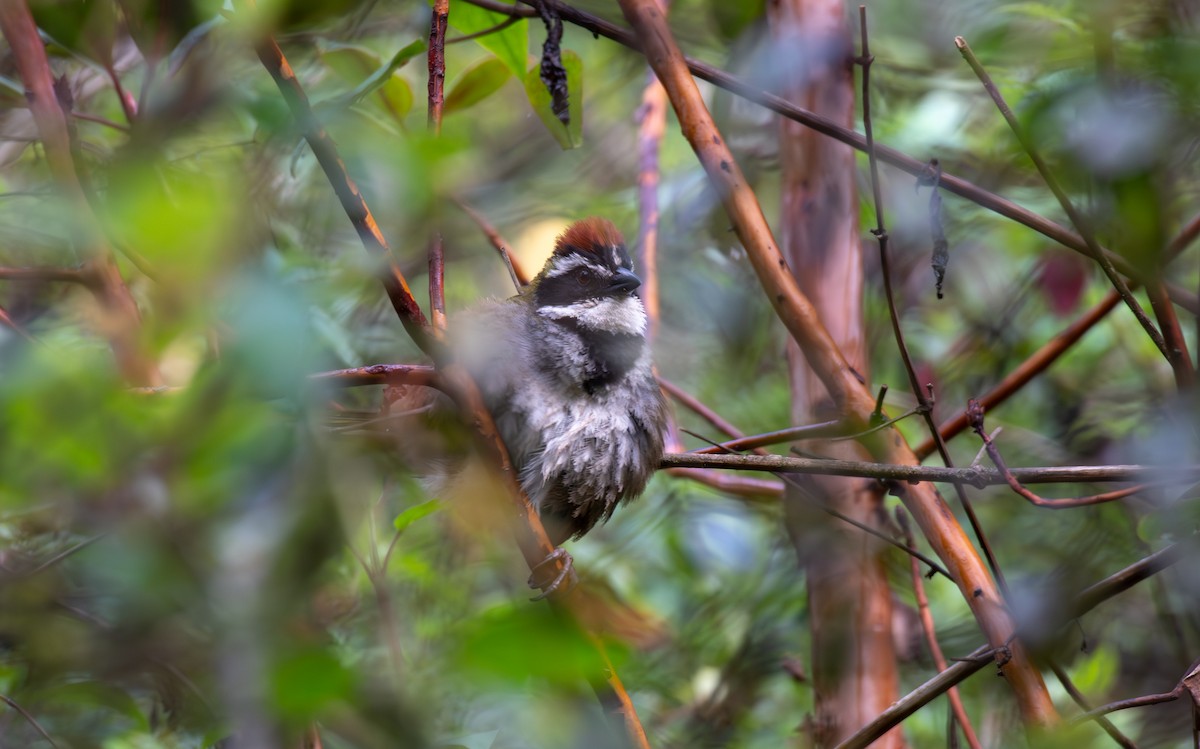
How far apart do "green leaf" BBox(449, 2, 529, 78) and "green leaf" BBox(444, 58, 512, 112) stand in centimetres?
4

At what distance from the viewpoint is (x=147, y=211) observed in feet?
3.19

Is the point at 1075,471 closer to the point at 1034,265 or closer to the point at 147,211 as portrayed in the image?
the point at 147,211

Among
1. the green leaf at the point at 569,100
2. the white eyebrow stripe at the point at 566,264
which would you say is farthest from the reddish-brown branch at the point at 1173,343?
the white eyebrow stripe at the point at 566,264

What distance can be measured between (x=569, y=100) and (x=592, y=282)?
59 centimetres

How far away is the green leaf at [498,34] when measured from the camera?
276cm

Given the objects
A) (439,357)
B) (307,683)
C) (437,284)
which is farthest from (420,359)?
(307,683)

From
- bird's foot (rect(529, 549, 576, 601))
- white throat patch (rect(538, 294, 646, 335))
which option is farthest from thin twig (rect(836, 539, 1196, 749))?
white throat patch (rect(538, 294, 646, 335))

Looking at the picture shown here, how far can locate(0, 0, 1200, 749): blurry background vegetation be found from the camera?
1040 millimetres

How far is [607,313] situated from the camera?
3.06 metres

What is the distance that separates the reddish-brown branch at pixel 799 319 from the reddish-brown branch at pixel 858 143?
8cm

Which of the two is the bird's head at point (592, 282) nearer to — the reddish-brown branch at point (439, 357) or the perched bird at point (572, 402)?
the perched bird at point (572, 402)

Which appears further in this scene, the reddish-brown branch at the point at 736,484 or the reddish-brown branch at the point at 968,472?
the reddish-brown branch at the point at 736,484

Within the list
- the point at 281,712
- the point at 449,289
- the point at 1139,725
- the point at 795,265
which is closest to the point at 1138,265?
the point at 795,265

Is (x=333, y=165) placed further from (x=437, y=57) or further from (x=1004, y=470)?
(x=1004, y=470)
